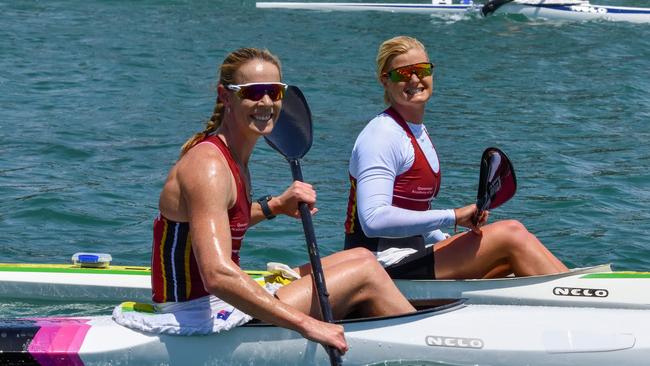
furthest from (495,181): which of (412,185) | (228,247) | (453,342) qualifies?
(228,247)

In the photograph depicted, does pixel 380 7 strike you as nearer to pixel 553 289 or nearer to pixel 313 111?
pixel 313 111

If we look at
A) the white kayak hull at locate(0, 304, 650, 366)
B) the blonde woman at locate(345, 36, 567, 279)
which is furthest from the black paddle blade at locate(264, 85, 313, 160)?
the white kayak hull at locate(0, 304, 650, 366)

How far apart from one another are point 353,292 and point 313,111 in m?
7.98

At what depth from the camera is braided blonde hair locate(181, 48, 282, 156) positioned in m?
4.10

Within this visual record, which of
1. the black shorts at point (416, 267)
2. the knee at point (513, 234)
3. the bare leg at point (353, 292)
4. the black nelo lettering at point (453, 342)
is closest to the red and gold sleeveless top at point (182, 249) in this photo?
the bare leg at point (353, 292)

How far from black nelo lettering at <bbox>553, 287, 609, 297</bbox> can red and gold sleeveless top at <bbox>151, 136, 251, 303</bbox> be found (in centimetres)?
166

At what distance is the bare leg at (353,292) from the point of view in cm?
432

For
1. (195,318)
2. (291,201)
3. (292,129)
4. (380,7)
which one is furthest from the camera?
(380,7)

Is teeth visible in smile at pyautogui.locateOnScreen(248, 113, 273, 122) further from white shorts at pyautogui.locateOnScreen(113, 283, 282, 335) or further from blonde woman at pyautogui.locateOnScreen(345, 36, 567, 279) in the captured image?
blonde woman at pyautogui.locateOnScreen(345, 36, 567, 279)

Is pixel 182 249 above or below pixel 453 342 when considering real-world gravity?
above

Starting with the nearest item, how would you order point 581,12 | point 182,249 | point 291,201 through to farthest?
point 182,249, point 291,201, point 581,12

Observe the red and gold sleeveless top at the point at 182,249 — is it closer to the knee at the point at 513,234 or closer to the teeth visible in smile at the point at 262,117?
the teeth visible in smile at the point at 262,117

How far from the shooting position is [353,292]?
4.42 metres

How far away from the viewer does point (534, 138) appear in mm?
11328
